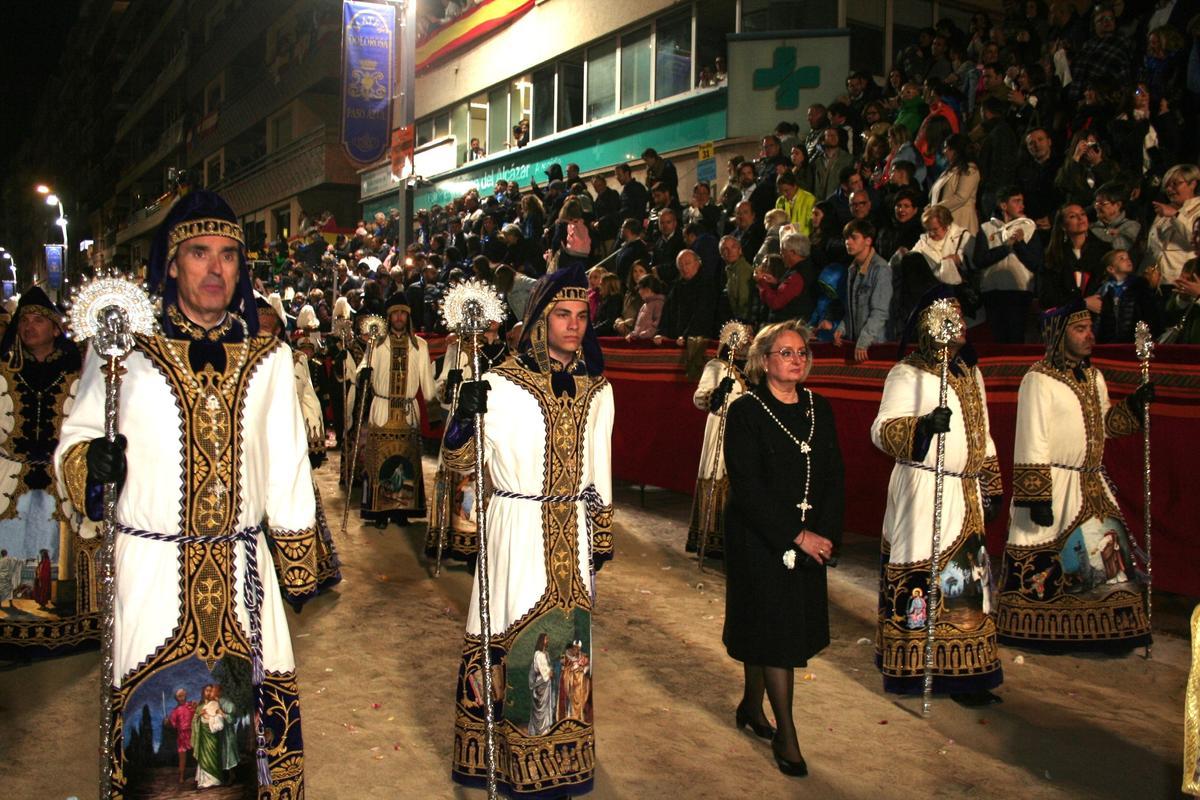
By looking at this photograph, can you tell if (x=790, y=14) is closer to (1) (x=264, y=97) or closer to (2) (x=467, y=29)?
(2) (x=467, y=29)

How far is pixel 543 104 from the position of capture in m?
25.9

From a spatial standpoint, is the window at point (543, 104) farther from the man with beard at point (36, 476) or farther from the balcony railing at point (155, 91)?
the balcony railing at point (155, 91)

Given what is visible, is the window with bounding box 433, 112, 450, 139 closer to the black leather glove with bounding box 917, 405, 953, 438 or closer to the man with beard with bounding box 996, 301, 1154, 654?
the man with beard with bounding box 996, 301, 1154, 654

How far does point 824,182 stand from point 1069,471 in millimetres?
6728

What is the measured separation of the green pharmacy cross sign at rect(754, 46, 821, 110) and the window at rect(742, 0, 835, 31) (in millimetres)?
920

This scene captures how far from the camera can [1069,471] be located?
6.64 meters

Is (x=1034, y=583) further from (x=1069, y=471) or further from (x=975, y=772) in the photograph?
(x=975, y=772)

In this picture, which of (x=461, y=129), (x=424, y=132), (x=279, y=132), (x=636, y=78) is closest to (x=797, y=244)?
(x=636, y=78)

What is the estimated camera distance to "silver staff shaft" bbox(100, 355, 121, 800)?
10.6 feet

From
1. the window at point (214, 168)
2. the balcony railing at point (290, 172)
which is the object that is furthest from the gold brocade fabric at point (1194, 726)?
the window at point (214, 168)

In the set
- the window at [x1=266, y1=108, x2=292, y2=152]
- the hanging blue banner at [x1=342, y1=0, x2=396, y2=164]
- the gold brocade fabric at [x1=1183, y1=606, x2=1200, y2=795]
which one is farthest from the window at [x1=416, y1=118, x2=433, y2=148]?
the gold brocade fabric at [x1=1183, y1=606, x2=1200, y2=795]

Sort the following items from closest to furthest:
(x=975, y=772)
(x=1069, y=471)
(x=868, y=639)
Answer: (x=975, y=772) → (x=1069, y=471) → (x=868, y=639)

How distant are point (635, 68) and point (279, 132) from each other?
30.0 metres

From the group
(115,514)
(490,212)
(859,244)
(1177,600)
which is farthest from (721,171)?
(115,514)
